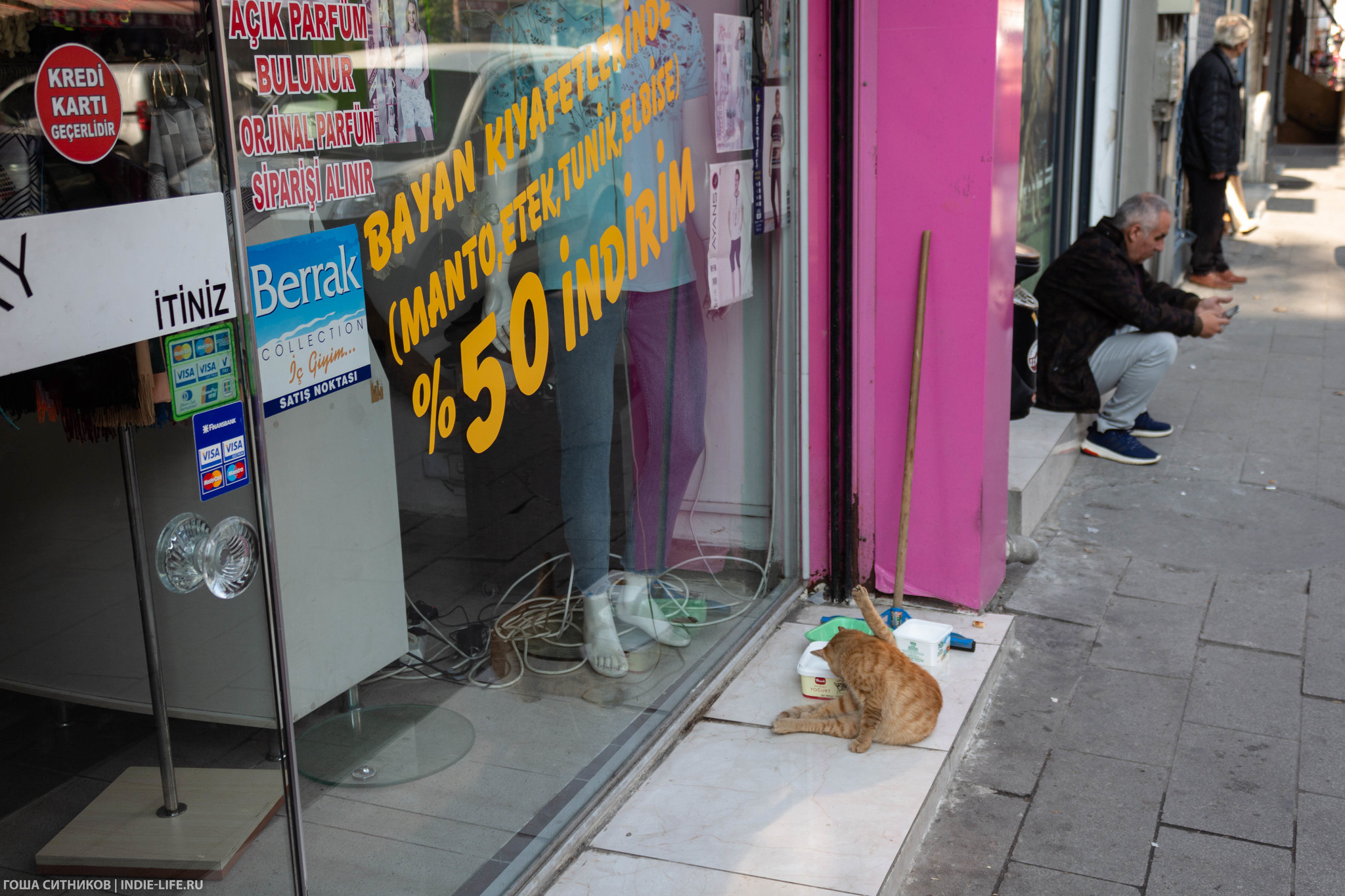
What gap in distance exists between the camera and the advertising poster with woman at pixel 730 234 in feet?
11.4

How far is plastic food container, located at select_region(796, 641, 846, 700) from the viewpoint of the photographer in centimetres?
336

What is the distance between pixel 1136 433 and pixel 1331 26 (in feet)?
68.5

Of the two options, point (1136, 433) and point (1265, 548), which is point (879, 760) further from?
point (1136, 433)

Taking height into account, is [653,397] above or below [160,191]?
below

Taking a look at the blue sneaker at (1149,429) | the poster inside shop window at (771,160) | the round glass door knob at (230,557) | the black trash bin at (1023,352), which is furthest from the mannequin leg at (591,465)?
the blue sneaker at (1149,429)

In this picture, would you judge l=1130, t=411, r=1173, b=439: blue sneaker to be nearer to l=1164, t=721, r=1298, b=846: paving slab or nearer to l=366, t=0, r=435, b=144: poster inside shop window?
l=1164, t=721, r=1298, b=846: paving slab

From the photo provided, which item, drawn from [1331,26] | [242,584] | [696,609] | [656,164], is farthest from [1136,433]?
[1331,26]

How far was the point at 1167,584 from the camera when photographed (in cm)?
434

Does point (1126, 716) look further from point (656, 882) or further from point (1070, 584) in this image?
point (656, 882)

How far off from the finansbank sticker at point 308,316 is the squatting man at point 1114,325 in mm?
4335

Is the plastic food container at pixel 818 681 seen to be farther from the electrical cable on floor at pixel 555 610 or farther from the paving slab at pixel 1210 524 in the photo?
the paving slab at pixel 1210 524

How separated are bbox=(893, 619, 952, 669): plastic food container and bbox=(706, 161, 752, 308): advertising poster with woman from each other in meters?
1.15

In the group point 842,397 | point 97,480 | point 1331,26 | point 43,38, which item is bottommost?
point 842,397

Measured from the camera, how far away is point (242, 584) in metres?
1.81
